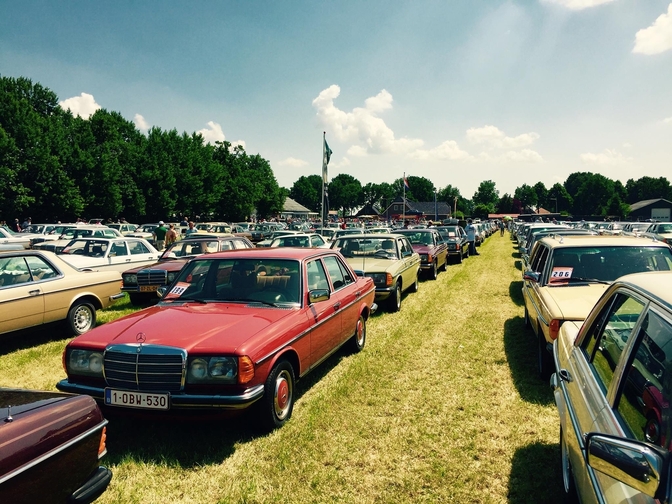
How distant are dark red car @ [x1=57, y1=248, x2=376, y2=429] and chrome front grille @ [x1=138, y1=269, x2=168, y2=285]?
4.69 meters

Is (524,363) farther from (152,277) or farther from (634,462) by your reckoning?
(152,277)

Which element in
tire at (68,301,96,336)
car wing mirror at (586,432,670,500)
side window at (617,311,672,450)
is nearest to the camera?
car wing mirror at (586,432,670,500)

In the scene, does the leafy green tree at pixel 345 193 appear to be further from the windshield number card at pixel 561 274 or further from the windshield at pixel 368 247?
the windshield number card at pixel 561 274

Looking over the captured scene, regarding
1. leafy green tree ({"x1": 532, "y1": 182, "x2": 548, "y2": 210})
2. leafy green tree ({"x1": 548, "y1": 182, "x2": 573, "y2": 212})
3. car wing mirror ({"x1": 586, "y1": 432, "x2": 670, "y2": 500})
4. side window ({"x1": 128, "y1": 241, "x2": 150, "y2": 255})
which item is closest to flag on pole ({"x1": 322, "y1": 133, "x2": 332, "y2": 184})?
side window ({"x1": 128, "y1": 241, "x2": 150, "y2": 255})

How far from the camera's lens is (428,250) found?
1480 centimetres

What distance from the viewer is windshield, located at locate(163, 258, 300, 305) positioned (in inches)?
201

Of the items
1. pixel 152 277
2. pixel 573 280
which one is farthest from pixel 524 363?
pixel 152 277

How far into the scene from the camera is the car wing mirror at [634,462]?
1424 mm

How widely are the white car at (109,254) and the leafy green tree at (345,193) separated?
480 ft

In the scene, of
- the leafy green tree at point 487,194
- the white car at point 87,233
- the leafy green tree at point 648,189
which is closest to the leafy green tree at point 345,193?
the leafy green tree at point 487,194

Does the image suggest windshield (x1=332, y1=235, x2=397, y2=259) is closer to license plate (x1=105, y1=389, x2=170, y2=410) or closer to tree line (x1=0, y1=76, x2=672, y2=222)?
license plate (x1=105, y1=389, x2=170, y2=410)

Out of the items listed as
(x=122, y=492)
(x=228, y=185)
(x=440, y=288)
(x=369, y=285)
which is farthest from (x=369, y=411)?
(x=228, y=185)

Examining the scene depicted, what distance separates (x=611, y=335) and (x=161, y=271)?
29.5 feet

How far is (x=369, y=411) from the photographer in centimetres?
482
